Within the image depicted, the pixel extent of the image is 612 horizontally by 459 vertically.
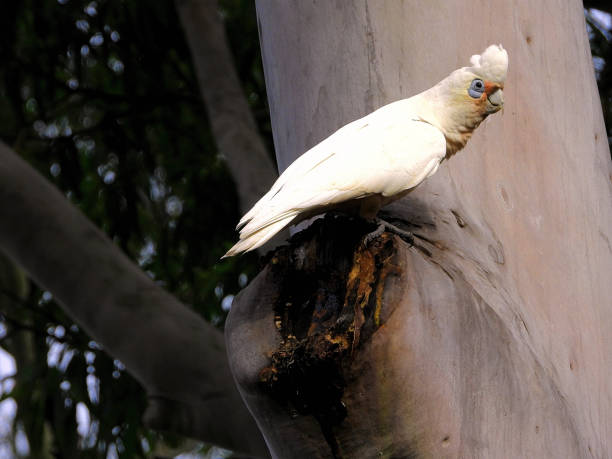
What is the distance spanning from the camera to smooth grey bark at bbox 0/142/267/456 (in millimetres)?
2023

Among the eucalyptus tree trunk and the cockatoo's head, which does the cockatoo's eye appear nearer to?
the cockatoo's head

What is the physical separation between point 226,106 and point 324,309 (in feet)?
5.41

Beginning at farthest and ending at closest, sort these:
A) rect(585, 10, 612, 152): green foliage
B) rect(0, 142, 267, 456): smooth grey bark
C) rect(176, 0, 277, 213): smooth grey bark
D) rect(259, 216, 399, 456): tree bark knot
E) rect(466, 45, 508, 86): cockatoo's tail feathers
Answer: rect(585, 10, 612, 152): green foliage, rect(176, 0, 277, 213): smooth grey bark, rect(0, 142, 267, 456): smooth grey bark, rect(466, 45, 508, 86): cockatoo's tail feathers, rect(259, 216, 399, 456): tree bark knot

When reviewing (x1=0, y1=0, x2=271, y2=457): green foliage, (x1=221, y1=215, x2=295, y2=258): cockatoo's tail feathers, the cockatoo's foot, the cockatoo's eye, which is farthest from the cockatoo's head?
(x1=0, y1=0, x2=271, y2=457): green foliage

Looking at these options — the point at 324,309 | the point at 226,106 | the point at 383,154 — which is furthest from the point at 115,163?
the point at 324,309

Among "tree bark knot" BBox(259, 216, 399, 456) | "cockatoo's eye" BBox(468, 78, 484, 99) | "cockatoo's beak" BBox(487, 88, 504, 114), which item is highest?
"cockatoo's eye" BBox(468, 78, 484, 99)

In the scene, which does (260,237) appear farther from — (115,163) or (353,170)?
(115,163)

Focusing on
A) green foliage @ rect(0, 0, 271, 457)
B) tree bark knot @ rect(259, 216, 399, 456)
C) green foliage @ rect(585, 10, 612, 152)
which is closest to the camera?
tree bark knot @ rect(259, 216, 399, 456)

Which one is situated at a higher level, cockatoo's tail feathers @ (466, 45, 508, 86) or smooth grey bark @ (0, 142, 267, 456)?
cockatoo's tail feathers @ (466, 45, 508, 86)

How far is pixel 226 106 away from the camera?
2537mm

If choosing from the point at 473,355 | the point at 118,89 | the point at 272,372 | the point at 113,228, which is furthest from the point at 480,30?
the point at 118,89

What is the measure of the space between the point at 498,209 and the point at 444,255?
0.58ft

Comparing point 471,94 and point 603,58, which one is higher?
point 471,94

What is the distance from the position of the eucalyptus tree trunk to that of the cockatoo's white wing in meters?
0.04
